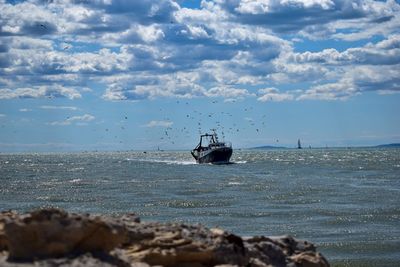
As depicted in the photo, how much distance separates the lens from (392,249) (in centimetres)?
2014

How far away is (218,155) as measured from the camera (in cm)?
10406

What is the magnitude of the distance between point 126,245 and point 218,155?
94.2m

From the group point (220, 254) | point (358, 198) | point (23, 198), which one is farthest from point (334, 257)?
point (23, 198)

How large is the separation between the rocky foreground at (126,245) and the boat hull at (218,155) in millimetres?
91827

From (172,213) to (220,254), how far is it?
2048cm

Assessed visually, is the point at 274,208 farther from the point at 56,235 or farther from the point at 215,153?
the point at 215,153

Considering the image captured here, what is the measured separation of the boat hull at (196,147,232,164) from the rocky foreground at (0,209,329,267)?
3615 inches

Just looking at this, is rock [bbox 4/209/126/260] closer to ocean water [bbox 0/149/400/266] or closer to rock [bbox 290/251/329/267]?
rock [bbox 290/251/329/267]

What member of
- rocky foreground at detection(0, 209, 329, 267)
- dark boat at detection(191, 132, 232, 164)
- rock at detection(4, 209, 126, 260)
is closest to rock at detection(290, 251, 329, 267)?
rocky foreground at detection(0, 209, 329, 267)

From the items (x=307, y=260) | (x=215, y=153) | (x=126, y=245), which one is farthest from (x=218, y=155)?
(x=126, y=245)

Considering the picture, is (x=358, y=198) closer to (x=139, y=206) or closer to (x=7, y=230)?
(x=139, y=206)

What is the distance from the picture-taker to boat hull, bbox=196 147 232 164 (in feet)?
340

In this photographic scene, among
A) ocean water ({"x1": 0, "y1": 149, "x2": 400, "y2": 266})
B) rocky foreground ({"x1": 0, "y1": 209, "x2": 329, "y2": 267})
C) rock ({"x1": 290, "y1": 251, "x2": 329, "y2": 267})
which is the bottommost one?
ocean water ({"x1": 0, "y1": 149, "x2": 400, "y2": 266})

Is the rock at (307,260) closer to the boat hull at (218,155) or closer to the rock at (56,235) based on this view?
the rock at (56,235)
